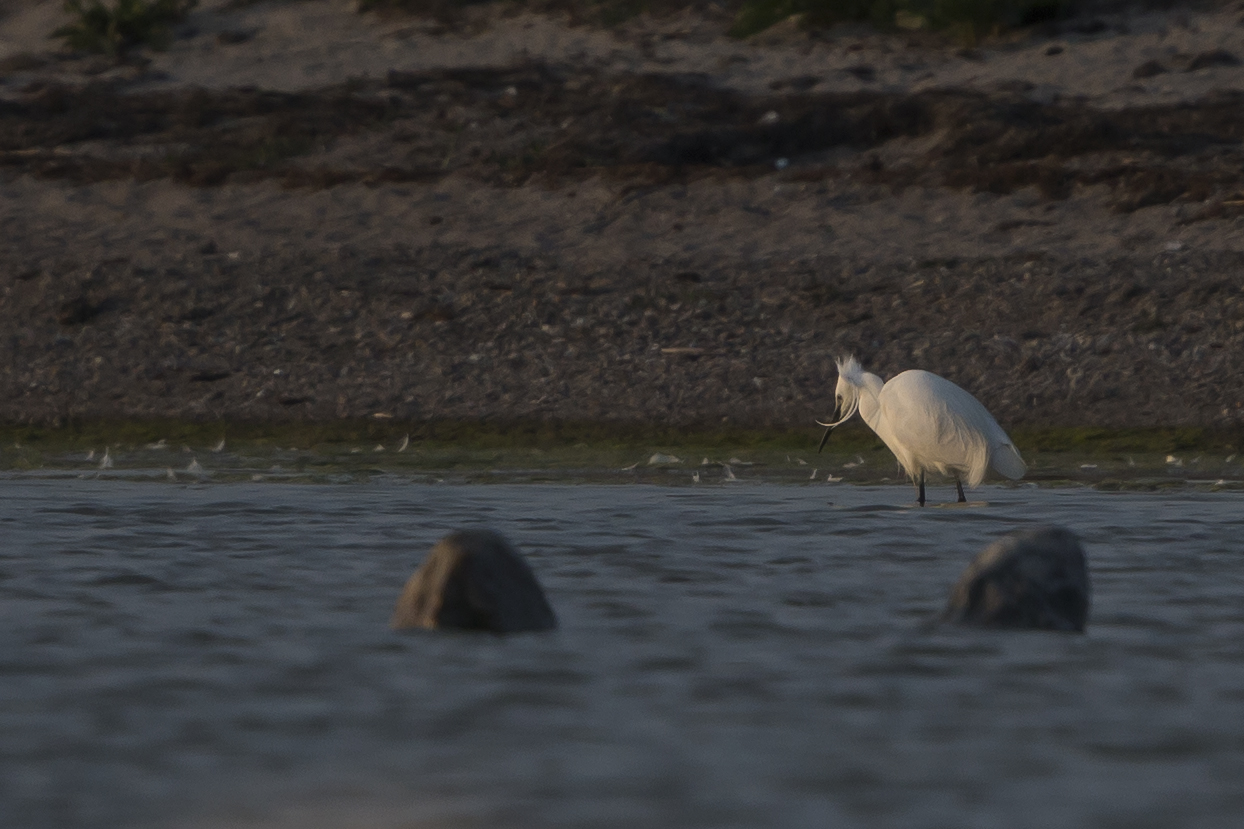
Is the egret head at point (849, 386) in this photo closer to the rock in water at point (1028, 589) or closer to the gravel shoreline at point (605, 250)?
the gravel shoreline at point (605, 250)

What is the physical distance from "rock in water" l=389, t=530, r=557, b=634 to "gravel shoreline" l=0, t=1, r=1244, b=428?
731 centimetres

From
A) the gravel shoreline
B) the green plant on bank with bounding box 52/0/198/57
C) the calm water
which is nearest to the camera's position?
the calm water

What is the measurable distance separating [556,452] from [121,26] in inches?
511

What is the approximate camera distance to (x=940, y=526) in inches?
406

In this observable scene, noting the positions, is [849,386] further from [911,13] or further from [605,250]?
[911,13]

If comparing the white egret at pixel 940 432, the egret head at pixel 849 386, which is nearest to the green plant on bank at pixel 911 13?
the egret head at pixel 849 386

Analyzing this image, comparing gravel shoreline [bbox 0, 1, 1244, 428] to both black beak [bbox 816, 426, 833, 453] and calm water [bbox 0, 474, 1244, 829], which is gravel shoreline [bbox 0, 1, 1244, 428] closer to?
black beak [bbox 816, 426, 833, 453]

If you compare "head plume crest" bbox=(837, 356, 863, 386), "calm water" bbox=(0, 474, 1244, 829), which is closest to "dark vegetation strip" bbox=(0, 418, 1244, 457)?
"head plume crest" bbox=(837, 356, 863, 386)

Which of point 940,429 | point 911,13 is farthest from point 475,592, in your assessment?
point 911,13

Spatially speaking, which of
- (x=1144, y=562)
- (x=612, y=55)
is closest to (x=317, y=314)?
(x=612, y=55)

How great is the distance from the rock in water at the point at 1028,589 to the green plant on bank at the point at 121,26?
755 inches

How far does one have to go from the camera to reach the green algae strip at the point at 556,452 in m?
12.8

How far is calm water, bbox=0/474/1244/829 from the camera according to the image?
15.9ft

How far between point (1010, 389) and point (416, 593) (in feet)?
27.5
